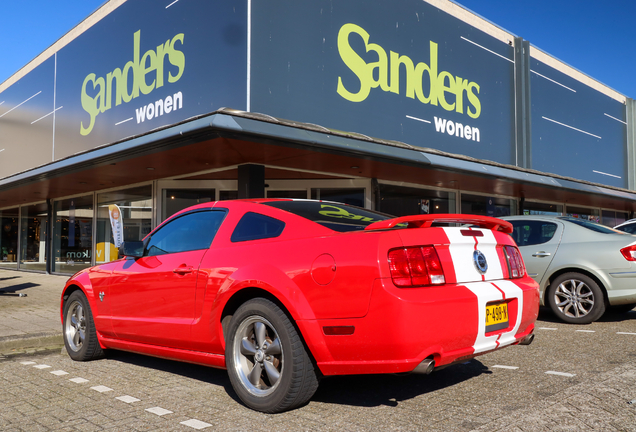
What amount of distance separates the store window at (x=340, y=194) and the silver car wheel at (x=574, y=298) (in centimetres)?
629

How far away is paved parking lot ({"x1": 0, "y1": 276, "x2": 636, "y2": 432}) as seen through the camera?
3.09m

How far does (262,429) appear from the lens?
9.91 feet

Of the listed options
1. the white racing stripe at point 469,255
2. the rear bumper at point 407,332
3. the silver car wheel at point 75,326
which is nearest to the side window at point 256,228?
the rear bumper at point 407,332

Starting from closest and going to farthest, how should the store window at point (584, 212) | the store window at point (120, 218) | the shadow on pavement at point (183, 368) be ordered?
the shadow on pavement at point (183, 368), the store window at point (120, 218), the store window at point (584, 212)

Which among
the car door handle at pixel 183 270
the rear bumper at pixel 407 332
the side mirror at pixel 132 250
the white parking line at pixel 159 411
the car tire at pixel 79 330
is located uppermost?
the side mirror at pixel 132 250

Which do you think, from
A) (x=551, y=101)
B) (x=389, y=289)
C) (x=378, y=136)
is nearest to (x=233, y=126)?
(x=378, y=136)

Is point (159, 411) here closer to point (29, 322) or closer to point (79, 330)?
point (79, 330)

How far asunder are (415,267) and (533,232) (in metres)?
5.29

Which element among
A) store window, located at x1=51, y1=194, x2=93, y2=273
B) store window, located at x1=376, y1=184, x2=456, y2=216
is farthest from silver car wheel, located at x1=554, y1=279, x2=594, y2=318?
store window, located at x1=51, y1=194, x2=93, y2=273

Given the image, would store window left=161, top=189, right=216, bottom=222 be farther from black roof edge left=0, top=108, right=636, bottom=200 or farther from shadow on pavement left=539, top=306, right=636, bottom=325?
shadow on pavement left=539, top=306, right=636, bottom=325

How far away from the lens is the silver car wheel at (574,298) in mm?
6965

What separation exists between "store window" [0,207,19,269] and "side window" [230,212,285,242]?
66.6 feet

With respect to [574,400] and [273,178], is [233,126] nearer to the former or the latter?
[273,178]

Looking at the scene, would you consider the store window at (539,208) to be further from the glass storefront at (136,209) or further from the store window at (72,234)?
the store window at (72,234)
